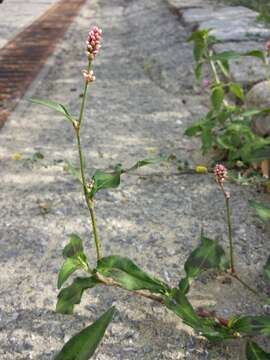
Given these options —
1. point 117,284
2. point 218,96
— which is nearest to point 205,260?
point 117,284

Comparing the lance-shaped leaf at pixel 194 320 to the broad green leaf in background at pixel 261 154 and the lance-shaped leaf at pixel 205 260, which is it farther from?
the broad green leaf in background at pixel 261 154

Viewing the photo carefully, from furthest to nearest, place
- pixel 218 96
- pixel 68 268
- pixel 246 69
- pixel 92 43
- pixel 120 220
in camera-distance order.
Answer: pixel 246 69 < pixel 218 96 < pixel 120 220 < pixel 68 268 < pixel 92 43

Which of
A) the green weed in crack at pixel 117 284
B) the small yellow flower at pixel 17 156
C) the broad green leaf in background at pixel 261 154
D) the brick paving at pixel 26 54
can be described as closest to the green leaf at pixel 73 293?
the green weed in crack at pixel 117 284

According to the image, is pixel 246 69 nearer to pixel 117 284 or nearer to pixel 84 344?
pixel 117 284

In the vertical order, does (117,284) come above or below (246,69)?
above

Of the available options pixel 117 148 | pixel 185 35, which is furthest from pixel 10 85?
pixel 185 35

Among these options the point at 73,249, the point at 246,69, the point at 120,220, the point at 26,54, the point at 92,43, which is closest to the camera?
the point at 92,43

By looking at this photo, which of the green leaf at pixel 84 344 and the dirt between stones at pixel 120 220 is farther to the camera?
the dirt between stones at pixel 120 220

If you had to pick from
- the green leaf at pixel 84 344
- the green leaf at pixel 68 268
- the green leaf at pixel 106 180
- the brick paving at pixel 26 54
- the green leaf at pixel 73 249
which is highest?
the green leaf at pixel 106 180
